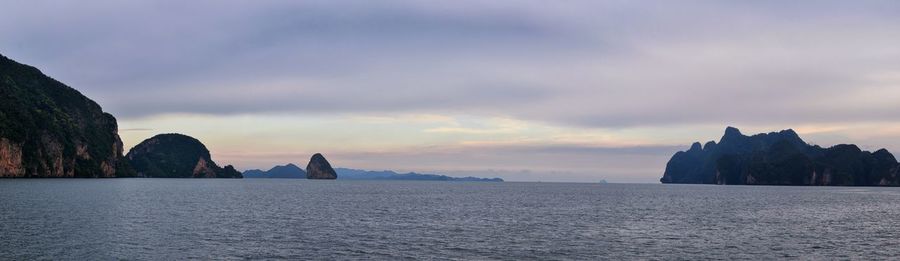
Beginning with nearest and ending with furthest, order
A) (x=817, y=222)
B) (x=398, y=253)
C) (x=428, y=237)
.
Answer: (x=398, y=253) < (x=428, y=237) < (x=817, y=222)

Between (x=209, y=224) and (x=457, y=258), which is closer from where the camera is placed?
(x=457, y=258)

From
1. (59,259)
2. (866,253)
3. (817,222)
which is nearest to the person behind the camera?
(59,259)

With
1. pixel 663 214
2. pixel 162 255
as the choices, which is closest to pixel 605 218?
pixel 663 214

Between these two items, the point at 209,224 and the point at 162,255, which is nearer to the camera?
the point at 162,255

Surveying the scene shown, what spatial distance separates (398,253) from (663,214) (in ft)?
220

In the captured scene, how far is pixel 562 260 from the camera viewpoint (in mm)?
52938

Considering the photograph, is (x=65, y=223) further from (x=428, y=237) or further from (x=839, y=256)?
(x=839, y=256)

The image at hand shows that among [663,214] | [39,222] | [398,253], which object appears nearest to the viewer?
[398,253]

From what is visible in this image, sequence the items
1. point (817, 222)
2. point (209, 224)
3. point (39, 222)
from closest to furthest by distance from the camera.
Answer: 1. point (39, 222)
2. point (209, 224)
3. point (817, 222)

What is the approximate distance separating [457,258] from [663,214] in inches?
2597

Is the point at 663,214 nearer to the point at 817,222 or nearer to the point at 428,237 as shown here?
the point at 817,222

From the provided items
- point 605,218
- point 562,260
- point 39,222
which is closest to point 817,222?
point 605,218

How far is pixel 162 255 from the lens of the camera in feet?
173

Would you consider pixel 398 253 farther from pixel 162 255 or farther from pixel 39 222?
pixel 39 222
